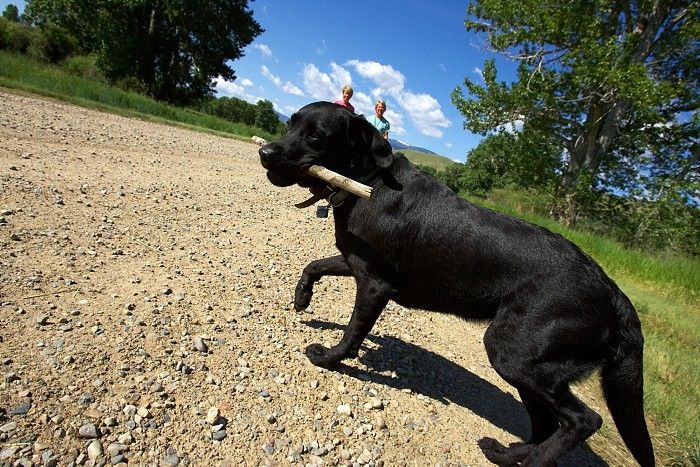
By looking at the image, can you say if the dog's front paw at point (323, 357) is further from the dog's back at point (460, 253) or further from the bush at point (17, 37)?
the bush at point (17, 37)

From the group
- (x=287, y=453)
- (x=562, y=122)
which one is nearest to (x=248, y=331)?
(x=287, y=453)

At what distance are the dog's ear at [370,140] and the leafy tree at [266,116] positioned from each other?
9846 cm

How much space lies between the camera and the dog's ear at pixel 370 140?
3285 mm

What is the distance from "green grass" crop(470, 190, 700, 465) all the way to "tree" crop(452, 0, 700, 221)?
6.84 meters

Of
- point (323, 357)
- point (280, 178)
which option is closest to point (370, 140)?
point (280, 178)

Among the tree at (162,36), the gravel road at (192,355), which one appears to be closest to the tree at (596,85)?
the gravel road at (192,355)

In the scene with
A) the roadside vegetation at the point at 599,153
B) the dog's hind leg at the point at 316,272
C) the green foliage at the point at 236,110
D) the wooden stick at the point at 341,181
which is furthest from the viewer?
the green foliage at the point at 236,110

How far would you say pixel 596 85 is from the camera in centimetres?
1672

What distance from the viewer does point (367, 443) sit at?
277 cm

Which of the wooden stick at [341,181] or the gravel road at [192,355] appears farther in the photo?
the wooden stick at [341,181]

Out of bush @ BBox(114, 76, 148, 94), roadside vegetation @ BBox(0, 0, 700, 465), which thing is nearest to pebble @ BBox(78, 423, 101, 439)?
roadside vegetation @ BBox(0, 0, 700, 465)

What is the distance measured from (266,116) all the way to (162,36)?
67314 millimetres

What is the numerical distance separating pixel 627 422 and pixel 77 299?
4.48m

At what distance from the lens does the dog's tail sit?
2.74 m
